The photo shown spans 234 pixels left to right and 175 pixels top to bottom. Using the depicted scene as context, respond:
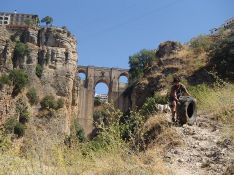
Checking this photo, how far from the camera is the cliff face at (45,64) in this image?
130 feet

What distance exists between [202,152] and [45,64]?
35871 millimetres

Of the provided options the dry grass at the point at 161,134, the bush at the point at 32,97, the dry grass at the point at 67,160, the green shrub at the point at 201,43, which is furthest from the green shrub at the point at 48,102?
the dry grass at the point at 67,160

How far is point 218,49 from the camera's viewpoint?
2134 centimetres

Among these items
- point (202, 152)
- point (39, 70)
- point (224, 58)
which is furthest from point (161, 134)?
point (39, 70)

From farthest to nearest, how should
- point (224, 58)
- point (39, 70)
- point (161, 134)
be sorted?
point (39, 70) → point (224, 58) → point (161, 134)

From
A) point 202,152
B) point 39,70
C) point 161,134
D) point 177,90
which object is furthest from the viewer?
point 39,70

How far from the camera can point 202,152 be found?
26.7 ft

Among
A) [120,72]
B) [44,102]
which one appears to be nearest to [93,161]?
[44,102]

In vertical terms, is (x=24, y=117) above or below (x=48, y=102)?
below

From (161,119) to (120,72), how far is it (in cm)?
5597

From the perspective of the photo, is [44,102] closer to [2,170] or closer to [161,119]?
[161,119]

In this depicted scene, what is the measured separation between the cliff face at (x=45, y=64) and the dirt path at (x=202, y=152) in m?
29.3

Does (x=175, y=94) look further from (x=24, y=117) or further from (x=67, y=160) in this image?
(x=24, y=117)

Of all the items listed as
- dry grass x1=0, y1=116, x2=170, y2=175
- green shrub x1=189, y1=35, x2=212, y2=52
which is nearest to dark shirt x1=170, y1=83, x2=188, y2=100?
dry grass x1=0, y1=116, x2=170, y2=175
